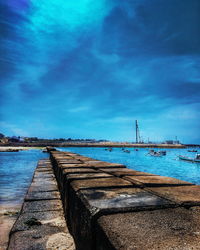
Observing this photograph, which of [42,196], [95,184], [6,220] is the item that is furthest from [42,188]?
[95,184]

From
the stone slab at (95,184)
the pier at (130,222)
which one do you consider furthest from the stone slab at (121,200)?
the stone slab at (95,184)

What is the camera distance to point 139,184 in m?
2.34

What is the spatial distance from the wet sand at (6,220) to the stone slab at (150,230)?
2.74 m

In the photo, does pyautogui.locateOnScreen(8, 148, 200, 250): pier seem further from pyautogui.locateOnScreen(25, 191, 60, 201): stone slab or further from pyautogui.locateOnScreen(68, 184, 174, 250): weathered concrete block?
pyautogui.locateOnScreen(25, 191, 60, 201): stone slab

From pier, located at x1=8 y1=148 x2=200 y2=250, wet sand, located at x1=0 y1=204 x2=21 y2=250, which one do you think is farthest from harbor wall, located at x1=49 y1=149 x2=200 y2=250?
wet sand, located at x1=0 y1=204 x2=21 y2=250

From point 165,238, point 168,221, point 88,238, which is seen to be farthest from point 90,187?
point 165,238

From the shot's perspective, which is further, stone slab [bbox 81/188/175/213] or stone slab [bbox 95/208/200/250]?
stone slab [bbox 81/188/175/213]

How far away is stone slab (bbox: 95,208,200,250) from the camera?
975 millimetres

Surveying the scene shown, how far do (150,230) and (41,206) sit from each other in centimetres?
331

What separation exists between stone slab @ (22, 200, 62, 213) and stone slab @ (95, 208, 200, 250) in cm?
281

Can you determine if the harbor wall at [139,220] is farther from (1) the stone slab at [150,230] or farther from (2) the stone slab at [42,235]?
(2) the stone slab at [42,235]

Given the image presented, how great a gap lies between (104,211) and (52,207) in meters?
2.87

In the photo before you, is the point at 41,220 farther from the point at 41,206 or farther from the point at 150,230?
the point at 150,230

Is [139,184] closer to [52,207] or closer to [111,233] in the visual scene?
[111,233]
